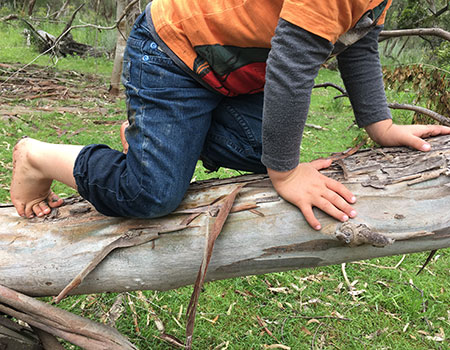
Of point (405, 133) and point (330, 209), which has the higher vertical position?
point (405, 133)

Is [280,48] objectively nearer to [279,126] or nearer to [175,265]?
[279,126]

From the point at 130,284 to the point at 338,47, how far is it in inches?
43.9

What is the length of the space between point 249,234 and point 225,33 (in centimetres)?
70

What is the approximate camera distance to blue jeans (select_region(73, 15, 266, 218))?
1425 mm

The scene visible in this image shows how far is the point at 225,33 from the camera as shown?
1415 mm

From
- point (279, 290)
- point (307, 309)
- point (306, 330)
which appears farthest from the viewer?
point (279, 290)

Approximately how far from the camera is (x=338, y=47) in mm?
1419

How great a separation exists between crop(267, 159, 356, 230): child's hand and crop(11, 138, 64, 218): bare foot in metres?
0.96

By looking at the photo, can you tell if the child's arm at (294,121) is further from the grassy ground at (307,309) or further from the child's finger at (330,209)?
the grassy ground at (307,309)

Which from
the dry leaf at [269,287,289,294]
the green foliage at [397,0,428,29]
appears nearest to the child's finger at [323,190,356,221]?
the dry leaf at [269,287,289,294]

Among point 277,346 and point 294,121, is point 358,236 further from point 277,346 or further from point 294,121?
point 277,346

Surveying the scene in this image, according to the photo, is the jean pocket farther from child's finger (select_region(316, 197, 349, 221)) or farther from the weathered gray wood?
the weathered gray wood

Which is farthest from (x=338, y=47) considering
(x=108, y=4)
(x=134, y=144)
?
(x=108, y=4)

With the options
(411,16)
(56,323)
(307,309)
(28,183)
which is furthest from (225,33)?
(411,16)
